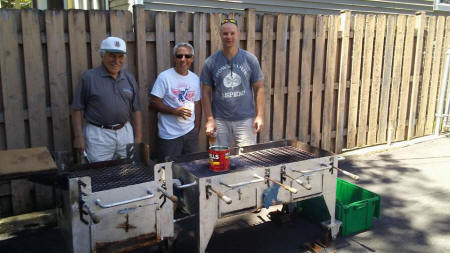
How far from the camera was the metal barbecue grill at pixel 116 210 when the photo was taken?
280cm

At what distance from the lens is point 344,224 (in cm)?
413

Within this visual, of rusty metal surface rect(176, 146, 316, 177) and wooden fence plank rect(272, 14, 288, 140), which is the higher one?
wooden fence plank rect(272, 14, 288, 140)

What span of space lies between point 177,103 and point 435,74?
5503 mm

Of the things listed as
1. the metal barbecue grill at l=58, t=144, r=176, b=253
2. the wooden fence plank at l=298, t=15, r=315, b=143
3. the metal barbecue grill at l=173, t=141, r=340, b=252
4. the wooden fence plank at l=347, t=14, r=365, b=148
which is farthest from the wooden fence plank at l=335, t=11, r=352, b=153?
the metal barbecue grill at l=58, t=144, r=176, b=253

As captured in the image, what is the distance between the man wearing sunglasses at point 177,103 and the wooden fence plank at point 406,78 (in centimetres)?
437

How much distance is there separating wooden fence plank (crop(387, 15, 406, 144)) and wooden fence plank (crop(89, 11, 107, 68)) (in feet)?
15.9

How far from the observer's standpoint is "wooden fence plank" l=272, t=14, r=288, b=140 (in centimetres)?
578

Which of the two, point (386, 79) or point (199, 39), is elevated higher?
point (199, 39)

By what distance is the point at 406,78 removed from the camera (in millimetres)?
7273

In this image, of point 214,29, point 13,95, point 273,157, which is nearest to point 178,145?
point 273,157

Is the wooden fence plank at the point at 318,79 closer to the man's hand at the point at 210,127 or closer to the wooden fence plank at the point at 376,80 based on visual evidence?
the wooden fence plank at the point at 376,80

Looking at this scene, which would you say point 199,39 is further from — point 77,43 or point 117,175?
point 117,175

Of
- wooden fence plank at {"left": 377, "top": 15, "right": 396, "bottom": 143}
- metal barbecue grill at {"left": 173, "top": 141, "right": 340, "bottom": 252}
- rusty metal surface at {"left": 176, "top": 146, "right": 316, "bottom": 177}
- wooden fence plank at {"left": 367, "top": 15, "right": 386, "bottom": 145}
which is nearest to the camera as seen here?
metal barbecue grill at {"left": 173, "top": 141, "right": 340, "bottom": 252}

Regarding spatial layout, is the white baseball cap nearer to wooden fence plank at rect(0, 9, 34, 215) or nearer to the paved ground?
wooden fence plank at rect(0, 9, 34, 215)
